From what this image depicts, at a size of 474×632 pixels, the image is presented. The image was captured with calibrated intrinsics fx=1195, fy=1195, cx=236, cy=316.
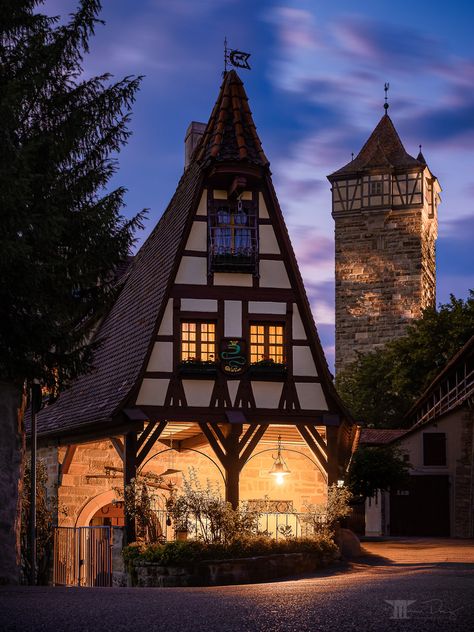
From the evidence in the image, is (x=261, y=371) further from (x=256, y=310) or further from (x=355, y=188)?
(x=355, y=188)

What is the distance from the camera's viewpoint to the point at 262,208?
26.9 meters

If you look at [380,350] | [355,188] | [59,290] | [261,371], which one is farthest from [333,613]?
[355,188]

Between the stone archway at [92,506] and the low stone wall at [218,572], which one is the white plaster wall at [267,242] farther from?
the low stone wall at [218,572]

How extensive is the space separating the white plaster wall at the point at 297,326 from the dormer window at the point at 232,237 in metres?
1.30

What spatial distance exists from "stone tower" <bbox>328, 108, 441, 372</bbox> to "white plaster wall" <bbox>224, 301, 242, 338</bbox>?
4512 centimetres

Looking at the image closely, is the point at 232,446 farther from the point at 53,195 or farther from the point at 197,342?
the point at 53,195

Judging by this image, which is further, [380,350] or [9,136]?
[380,350]

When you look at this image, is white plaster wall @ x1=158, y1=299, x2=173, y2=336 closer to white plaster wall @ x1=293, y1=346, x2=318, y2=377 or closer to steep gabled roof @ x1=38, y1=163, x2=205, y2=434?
steep gabled roof @ x1=38, y1=163, x2=205, y2=434

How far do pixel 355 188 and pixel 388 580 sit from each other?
6017cm

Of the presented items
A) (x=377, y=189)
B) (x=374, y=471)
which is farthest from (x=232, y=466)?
(x=377, y=189)

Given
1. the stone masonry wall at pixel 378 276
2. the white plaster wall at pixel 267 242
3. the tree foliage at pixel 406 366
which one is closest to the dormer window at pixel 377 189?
the stone masonry wall at pixel 378 276

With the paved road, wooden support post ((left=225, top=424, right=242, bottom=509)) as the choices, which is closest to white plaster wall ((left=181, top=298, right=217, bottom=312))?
wooden support post ((left=225, top=424, right=242, bottom=509))

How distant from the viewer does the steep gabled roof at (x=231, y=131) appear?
2659 centimetres

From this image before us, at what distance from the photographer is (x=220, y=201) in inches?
1054
